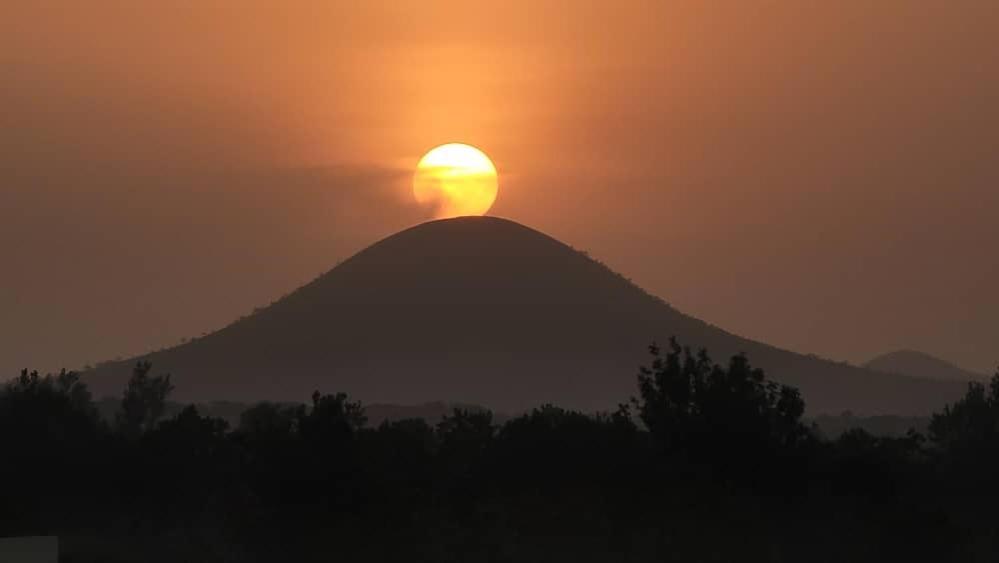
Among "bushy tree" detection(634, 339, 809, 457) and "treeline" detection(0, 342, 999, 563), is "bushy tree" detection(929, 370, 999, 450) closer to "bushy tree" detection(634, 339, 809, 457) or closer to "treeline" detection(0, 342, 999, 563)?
"treeline" detection(0, 342, 999, 563)

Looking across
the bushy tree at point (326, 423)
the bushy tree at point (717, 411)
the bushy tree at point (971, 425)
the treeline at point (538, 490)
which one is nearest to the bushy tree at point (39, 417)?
the treeline at point (538, 490)

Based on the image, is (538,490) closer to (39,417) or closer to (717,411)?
(717,411)

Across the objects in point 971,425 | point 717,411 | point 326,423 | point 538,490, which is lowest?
point 538,490

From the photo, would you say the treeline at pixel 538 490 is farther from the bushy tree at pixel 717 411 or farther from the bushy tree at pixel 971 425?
the bushy tree at pixel 971 425

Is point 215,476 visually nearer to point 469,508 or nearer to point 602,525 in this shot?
point 469,508

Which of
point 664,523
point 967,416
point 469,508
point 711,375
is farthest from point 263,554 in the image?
point 967,416

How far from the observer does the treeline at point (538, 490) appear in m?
52.5

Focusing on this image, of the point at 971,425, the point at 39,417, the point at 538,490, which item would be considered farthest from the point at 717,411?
the point at 39,417

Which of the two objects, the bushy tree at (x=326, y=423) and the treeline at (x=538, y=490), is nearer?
the treeline at (x=538, y=490)

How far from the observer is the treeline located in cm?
5250

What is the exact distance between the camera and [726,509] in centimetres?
5384

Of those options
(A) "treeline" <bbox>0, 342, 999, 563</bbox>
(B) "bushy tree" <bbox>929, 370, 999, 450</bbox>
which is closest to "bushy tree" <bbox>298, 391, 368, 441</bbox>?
(A) "treeline" <bbox>0, 342, 999, 563</bbox>

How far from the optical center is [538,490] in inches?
2235

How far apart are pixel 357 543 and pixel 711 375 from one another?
12.5 meters
